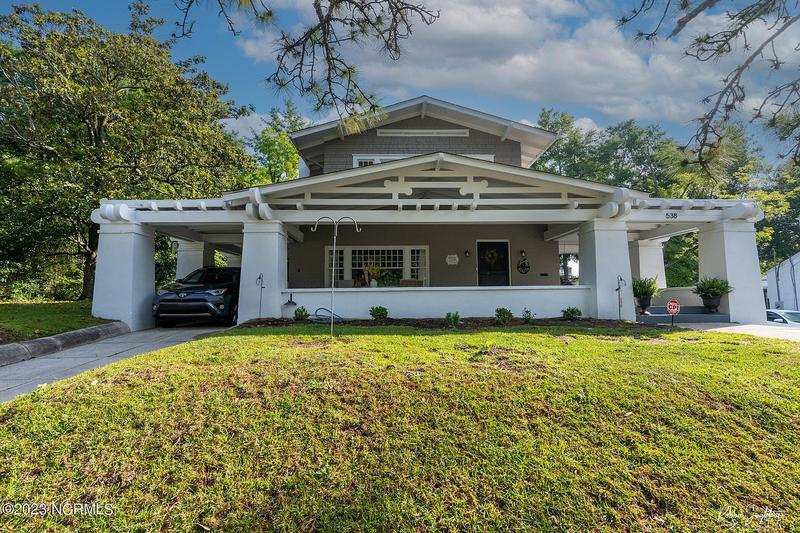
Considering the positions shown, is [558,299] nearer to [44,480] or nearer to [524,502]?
[524,502]

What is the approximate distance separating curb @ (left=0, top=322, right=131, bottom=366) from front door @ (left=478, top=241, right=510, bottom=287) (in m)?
10.2

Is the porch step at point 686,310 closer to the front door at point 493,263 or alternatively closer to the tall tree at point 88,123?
the front door at point 493,263

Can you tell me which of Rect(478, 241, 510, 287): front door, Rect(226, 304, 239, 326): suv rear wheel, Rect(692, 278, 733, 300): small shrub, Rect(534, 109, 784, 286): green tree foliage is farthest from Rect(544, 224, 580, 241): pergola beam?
Rect(534, 109, 784, 286): green tree foliage

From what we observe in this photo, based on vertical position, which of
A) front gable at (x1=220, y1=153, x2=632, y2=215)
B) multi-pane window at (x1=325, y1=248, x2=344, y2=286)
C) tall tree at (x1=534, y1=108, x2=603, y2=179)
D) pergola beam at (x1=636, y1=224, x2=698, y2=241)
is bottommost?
multi-pane window at (x1=325, y1=248, x2=344, y2=286)

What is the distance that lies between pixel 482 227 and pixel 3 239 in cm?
1754

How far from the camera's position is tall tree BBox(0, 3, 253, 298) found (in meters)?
13.1

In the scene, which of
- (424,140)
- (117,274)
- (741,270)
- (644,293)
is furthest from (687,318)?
(117,274)

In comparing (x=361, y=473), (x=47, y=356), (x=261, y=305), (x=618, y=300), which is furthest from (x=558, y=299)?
(x=47, y=356)

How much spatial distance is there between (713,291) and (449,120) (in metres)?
8.62

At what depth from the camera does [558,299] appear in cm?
951

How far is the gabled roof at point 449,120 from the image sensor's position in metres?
11.6

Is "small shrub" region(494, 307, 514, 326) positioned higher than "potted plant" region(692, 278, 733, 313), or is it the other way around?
"potted plant" region(692, 278, 733, 313)

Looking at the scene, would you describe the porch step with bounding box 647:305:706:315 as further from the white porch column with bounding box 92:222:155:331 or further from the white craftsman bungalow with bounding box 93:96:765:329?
the white porch column with bounding box 92:222:155:331

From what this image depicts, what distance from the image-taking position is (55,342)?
6980 millimetres
